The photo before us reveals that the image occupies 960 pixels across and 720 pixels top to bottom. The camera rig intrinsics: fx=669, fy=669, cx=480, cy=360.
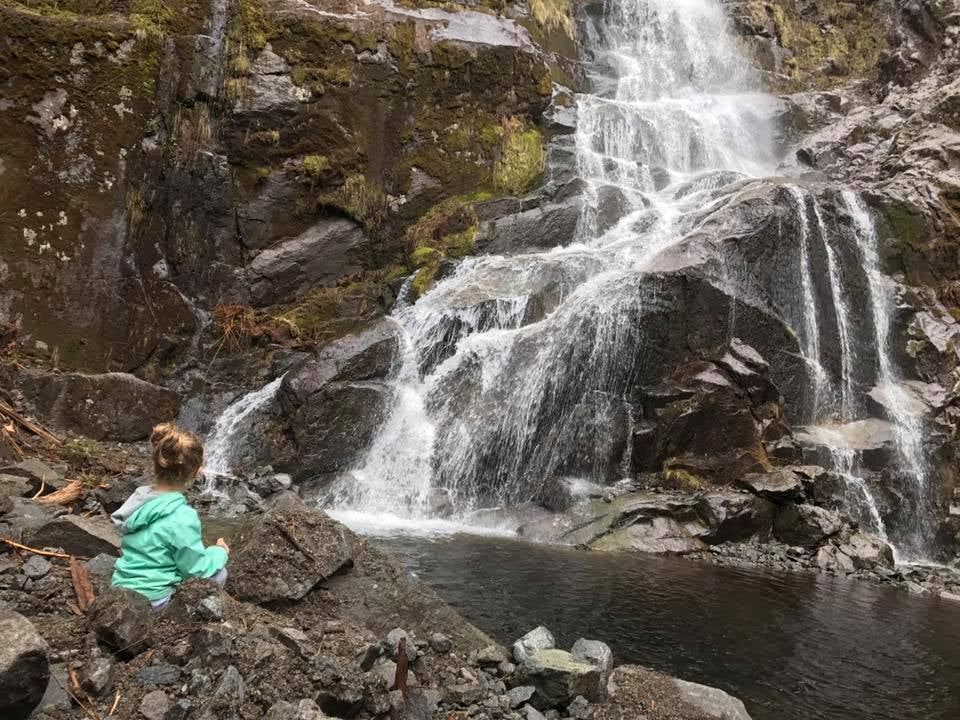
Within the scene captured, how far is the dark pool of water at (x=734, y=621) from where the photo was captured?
6.03 metres

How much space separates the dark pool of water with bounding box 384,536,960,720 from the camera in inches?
237

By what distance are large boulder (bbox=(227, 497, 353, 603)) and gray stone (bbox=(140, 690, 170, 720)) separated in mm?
1297

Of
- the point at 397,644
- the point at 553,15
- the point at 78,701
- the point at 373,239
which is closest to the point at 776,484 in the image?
the point at 397,644

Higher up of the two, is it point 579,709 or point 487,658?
point 487,658

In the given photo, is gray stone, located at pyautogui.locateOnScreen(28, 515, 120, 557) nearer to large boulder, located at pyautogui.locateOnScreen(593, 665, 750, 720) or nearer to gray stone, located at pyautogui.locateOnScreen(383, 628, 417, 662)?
gray stone, located at pyautogui.locateOnScreen(383, 628, 417, 662)

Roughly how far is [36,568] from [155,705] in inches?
68.1

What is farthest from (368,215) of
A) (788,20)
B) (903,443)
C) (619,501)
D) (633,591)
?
(788,20)

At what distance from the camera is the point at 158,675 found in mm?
3404

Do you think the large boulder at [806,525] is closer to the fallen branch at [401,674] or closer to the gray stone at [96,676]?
the fallen branch at [401,674]

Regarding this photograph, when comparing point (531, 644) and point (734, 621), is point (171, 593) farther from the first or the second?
point (734, 621)

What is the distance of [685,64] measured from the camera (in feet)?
96.2

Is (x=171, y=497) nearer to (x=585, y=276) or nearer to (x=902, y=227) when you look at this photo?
(x=585, y=276)

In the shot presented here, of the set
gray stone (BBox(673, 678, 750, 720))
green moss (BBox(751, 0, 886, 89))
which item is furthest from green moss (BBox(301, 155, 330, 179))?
green moss (BBox(751, 0, 886, 89))

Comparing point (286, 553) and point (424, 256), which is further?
point (424, 256)
